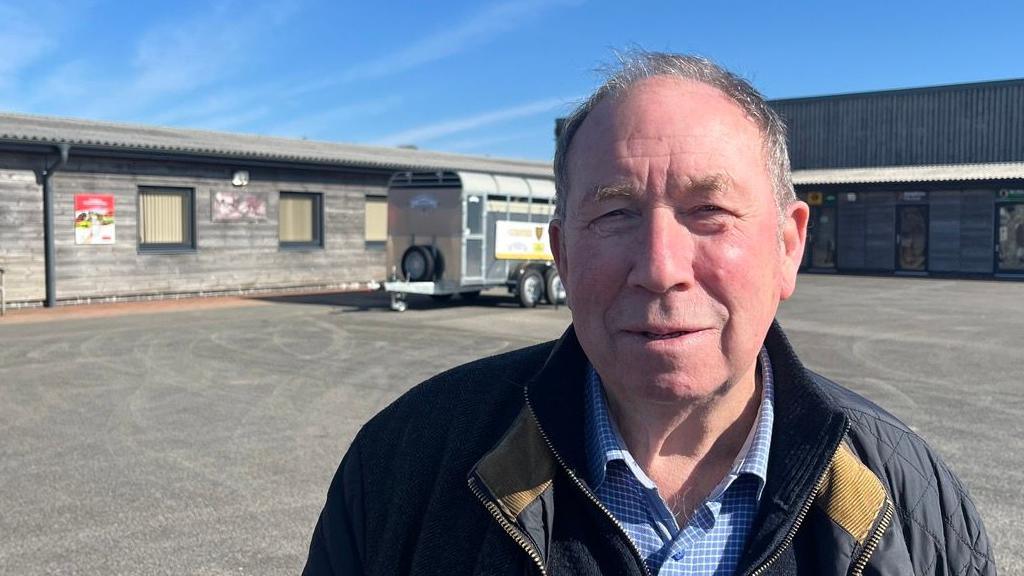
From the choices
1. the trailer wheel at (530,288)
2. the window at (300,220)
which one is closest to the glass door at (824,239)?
the trailer wheel at (530,288)

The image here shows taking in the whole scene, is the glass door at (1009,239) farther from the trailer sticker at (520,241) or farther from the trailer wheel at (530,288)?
the trailer wheel at (530,288)

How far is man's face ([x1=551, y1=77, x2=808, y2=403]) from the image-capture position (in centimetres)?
163

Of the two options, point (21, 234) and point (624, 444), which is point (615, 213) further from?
point (21, 234)

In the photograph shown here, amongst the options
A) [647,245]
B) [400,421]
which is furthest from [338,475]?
[647,245]

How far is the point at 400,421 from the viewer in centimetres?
194

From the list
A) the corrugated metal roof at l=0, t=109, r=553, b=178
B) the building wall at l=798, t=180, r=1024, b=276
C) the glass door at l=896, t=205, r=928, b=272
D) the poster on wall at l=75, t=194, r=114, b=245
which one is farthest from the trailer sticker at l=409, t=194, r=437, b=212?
the glass door at l=896, t=205, r=928, b=272

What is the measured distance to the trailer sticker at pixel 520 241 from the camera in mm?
18828

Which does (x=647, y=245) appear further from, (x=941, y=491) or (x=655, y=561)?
(x=941, y=491)

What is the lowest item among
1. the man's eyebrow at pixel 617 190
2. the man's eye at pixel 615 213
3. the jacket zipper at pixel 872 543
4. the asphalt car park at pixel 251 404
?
the asphalt car park at pixel 251 404

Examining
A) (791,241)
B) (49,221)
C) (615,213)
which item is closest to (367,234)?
(49,221)

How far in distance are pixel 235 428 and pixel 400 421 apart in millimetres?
6181

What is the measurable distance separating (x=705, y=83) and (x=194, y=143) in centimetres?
2239

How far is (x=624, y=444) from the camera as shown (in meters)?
1.79

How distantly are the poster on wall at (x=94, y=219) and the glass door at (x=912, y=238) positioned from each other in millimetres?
24079
